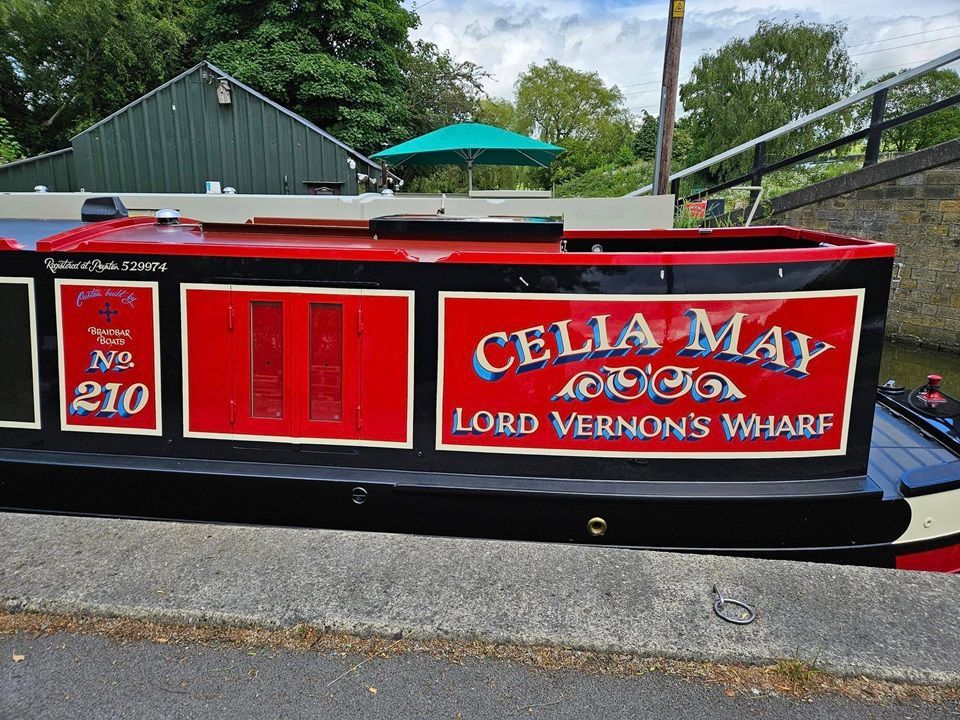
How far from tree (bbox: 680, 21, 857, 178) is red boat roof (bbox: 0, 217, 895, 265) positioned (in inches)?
1306

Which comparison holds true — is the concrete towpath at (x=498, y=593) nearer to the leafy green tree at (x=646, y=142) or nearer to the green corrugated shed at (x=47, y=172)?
the green corrugated shed at (x=47, y=172)

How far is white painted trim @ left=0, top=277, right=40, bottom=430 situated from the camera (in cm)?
320

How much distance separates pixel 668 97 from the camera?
10922mm

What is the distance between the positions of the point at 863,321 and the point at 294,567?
99.1 inches

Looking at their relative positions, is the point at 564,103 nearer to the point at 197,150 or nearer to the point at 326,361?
the point at 197,150

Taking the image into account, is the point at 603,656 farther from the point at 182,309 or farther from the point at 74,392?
the point at 74,392

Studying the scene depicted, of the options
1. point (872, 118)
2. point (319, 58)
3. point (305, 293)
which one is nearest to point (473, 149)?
point (872, 118)

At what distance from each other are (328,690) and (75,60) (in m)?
30.2

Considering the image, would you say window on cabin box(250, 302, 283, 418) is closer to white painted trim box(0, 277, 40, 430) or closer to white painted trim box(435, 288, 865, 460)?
white painted trim box(435, 288, 865, 460)

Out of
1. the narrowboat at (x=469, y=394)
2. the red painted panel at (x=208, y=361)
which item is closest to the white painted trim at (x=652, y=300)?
the narrowboat at (x=469, y=394)

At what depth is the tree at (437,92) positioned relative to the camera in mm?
25422

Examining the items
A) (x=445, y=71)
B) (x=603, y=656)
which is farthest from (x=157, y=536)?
(x=445, y=71)

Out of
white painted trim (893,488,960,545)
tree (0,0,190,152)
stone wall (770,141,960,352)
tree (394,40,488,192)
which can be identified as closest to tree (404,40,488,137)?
tree (394,40,488,192)

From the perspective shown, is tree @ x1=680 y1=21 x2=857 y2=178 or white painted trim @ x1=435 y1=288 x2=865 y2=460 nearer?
white painted trim @ x1=435 y1=288 x2=865 y2=460
